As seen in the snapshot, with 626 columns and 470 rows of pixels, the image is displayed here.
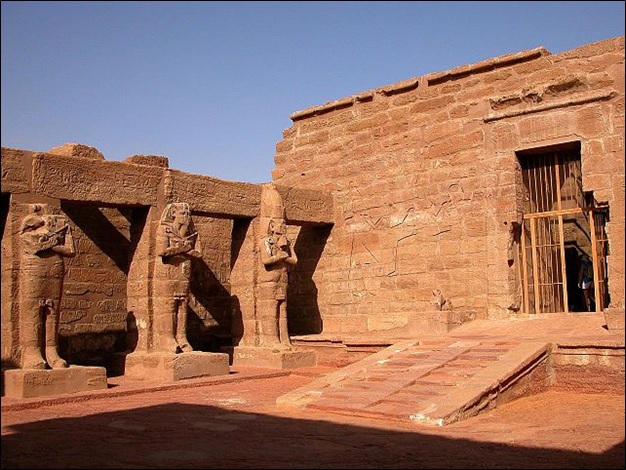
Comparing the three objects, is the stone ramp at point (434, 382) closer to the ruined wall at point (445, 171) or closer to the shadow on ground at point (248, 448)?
the shadow on ground at point (248, 448)

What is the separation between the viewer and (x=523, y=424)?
21.7ft

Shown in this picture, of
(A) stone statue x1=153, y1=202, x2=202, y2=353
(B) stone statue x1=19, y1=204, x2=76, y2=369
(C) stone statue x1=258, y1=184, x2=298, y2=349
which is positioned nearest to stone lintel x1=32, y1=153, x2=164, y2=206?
(A) stone statue x1=153, y1=202, x2=202, y2=353

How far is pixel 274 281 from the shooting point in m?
11.5

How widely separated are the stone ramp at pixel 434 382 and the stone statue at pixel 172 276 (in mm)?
2702

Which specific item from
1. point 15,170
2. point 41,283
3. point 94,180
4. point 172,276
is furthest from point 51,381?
point 94,180

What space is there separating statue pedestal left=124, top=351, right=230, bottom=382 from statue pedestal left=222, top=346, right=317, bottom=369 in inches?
36.9

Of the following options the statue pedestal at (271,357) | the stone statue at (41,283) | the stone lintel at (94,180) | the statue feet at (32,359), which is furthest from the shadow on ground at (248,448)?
the statue pedestal at (271,357)

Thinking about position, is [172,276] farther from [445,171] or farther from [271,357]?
[445,171]

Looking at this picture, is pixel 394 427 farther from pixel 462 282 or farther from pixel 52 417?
pixel 462 282

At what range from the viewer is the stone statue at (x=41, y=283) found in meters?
8.32

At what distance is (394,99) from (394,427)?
7.93 m

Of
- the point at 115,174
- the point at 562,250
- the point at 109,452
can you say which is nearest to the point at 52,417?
the point at 109,452

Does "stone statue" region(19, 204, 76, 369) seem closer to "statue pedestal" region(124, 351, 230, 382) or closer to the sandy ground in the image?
the sandy ground

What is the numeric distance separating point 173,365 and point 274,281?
8.18 feet
